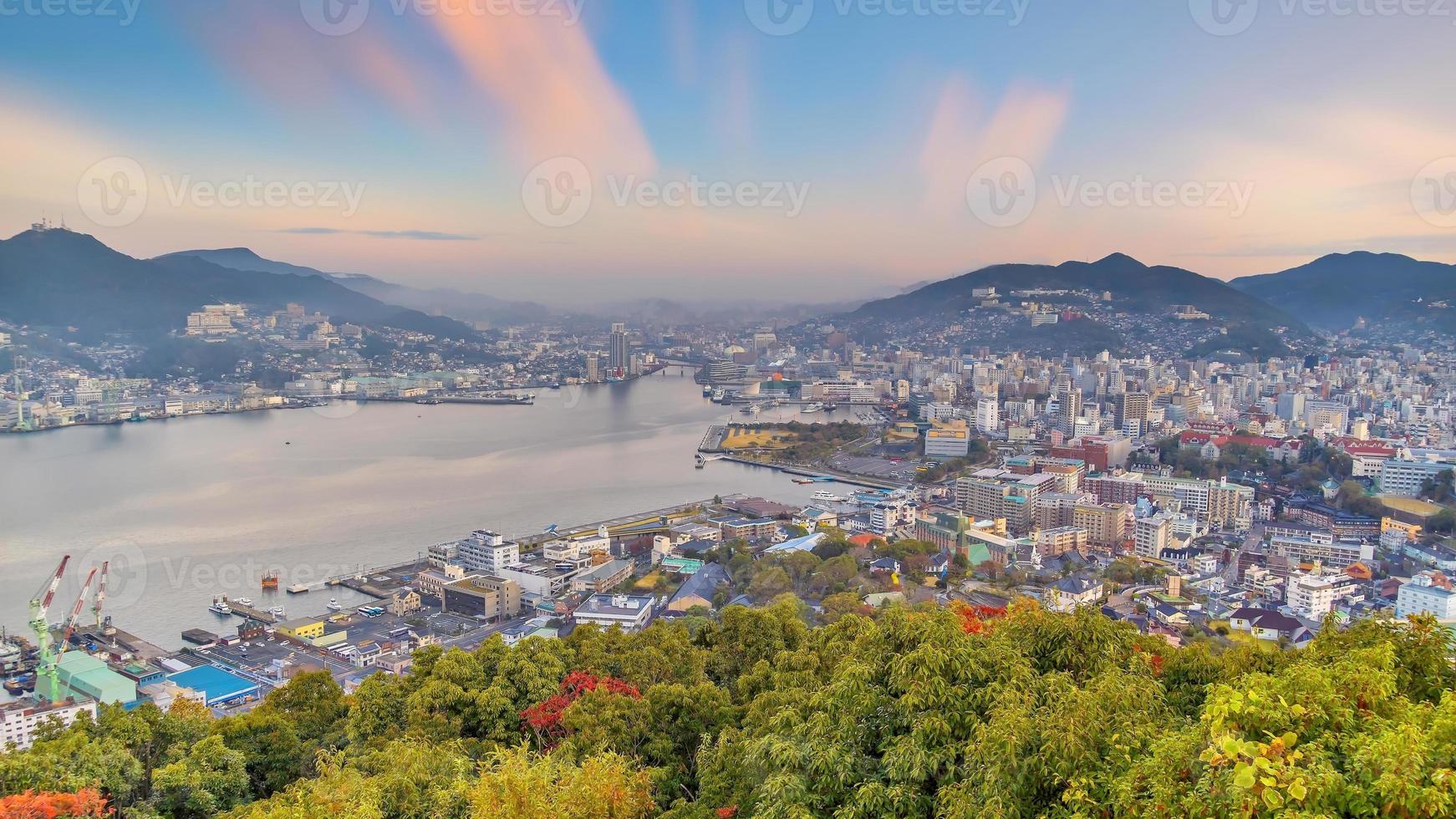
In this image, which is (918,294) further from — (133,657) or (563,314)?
(133,657)

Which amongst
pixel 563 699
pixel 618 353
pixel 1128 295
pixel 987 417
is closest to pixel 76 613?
pixel 563 699

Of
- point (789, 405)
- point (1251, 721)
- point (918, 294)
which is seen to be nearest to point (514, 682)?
point (1251, 721)

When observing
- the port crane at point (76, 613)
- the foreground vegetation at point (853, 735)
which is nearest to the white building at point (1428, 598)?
the foreground vegetation at point (853, 735)

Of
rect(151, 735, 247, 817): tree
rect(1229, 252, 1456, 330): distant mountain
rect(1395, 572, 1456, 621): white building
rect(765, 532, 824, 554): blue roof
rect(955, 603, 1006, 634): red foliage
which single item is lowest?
rect(765, 532, 824, 554): blue roof

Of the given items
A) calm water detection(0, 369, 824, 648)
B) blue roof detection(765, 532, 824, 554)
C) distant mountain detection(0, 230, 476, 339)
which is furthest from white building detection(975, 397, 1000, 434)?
distant mountain detection(0, 230, 476, 339)

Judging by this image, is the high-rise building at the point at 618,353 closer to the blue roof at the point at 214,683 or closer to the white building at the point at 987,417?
the white building at the point at 987,417

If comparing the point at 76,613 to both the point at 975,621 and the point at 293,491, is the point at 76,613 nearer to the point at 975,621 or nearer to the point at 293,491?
the point at 293,491

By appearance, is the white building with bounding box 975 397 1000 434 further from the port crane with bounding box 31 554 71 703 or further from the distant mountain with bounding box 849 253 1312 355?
the port crane with bounding box 31 554 71 703
